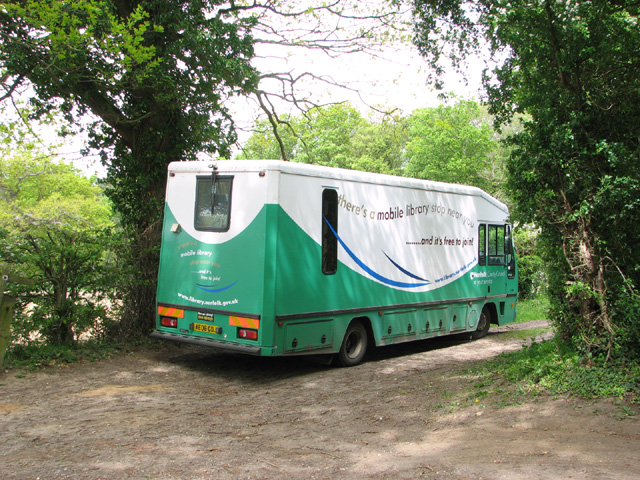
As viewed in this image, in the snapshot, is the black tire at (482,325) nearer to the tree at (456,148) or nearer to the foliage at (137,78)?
the foliage at (137,78)

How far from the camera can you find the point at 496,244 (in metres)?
12.6

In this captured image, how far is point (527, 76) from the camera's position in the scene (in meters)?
7.82

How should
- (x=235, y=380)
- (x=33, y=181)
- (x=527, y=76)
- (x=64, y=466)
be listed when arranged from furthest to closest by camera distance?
1. (x=33, y=181)
2. (x=235, y=380)
3. (x=527, y=76)
4. (x=64, y=466)

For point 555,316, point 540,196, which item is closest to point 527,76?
point 540,196

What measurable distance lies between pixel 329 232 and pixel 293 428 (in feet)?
11.3

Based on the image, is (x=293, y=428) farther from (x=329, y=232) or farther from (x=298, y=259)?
(x=329, y=232)

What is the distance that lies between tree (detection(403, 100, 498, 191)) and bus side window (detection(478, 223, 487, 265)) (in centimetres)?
2202

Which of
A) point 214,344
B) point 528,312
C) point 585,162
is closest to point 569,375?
point 585,162

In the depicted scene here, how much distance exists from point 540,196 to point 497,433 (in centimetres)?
321

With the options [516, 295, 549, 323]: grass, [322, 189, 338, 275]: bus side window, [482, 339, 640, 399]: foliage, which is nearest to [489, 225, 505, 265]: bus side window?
[516, 295, 549, 323]: grass

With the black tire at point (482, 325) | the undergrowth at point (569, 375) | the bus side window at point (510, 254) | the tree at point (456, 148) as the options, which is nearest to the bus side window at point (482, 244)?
the bus side window at point (510, 254)

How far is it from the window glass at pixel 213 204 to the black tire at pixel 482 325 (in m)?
6.60

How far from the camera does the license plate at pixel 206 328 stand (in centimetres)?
841

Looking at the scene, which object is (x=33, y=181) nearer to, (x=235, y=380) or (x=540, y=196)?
(x=235, y=380)
